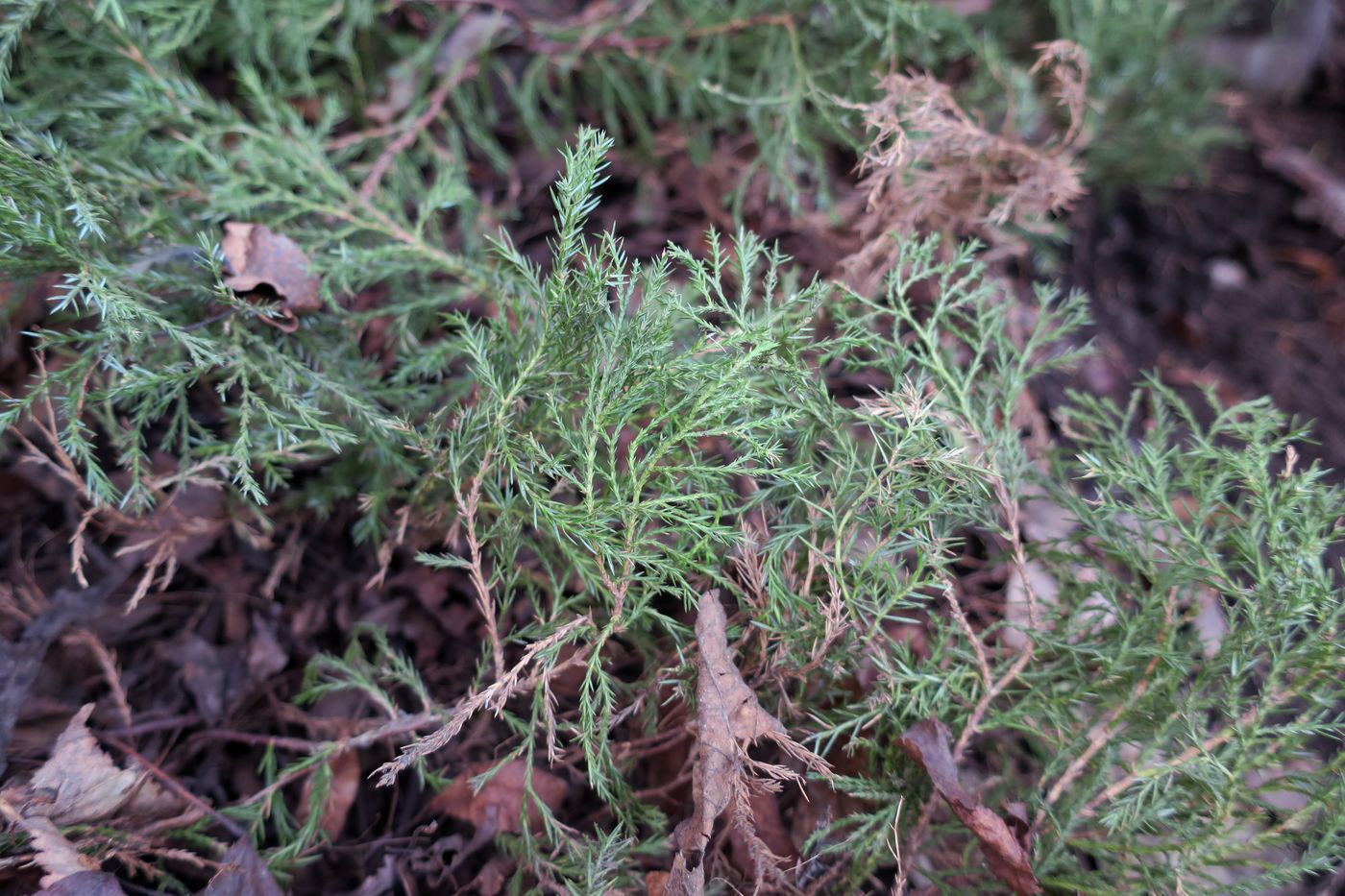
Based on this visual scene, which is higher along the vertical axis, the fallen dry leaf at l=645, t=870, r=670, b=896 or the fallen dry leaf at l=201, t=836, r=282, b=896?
the fallen dry leaf at l=645, t=870, r=670, b=896

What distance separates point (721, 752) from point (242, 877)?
94 centimetres

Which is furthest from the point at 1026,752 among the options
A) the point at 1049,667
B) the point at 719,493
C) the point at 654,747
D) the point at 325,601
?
the point at 325,601

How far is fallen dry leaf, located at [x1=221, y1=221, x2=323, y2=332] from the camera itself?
1860 millimetres

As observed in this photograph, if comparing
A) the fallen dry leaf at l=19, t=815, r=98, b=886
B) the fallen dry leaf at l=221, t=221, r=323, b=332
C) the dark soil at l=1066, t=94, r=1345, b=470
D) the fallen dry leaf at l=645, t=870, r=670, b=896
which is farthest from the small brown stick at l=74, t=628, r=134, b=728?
the dark soil at l=1066, t=94, r=1345, b=470

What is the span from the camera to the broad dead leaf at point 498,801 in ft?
6.11

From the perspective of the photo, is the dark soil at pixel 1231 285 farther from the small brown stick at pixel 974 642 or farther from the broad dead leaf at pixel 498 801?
the broad dead leaf at pixel 498 801

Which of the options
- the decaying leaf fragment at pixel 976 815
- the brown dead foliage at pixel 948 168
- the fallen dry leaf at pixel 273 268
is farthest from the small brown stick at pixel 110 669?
the brown dead foliage at pixel 948 168

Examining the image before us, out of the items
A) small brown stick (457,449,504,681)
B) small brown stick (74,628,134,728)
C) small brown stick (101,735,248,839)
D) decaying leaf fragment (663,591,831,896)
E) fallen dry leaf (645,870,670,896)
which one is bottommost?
small brown stick (101,735,248,839)

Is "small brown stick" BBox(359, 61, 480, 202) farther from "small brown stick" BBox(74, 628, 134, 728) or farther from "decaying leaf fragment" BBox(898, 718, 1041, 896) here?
"decaying leaf fragment" BBox(898, 718, 1041, 896)

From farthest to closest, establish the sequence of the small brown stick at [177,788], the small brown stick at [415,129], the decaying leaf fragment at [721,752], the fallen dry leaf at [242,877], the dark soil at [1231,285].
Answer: the dark soil at [1231,285]
the small brown stick at [415,129]
the small brown stick at [177,788]
the fallen dry leaf at [242,877]
the decaying leaf fragment at [721,752]

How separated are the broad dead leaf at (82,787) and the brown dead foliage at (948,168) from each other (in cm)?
189

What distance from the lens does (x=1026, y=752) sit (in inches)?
79.8

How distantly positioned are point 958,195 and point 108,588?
2279mm

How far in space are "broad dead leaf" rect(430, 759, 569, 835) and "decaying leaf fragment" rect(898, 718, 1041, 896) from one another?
776 mm
